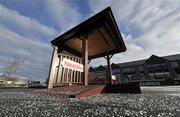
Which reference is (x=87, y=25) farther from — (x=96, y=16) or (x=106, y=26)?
(x=106, y=26)

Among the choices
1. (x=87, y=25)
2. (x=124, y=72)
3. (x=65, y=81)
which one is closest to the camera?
(x=65, y=81)

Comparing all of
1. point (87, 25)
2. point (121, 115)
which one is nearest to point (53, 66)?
point (87, 25)

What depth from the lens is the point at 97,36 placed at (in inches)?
288

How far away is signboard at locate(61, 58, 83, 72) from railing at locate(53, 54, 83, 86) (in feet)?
0.52

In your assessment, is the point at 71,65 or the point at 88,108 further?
the point at 71,65

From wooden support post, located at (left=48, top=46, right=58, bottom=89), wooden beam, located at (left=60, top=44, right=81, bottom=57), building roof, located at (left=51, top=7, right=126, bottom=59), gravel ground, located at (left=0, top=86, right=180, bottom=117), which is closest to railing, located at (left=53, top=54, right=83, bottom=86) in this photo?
wooden support post, located at (left=48, top=46, right=58, bottom=89)

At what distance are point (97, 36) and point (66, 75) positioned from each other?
357 centimetres

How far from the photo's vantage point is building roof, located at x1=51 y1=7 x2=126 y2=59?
560cm

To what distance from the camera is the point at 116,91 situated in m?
4.86

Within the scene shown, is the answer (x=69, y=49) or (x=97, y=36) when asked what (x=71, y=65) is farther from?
(x=69, y=49)

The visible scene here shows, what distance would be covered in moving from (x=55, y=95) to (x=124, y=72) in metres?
43.9

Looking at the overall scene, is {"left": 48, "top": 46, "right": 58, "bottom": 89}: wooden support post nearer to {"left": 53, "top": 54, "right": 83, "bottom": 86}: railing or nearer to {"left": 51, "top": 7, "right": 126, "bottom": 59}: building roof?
{"left": 53, "top": 54, "right": 83, "bottom": 86}: railing

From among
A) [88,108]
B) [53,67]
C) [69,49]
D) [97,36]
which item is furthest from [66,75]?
[69,49]

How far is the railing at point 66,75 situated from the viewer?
472cm
